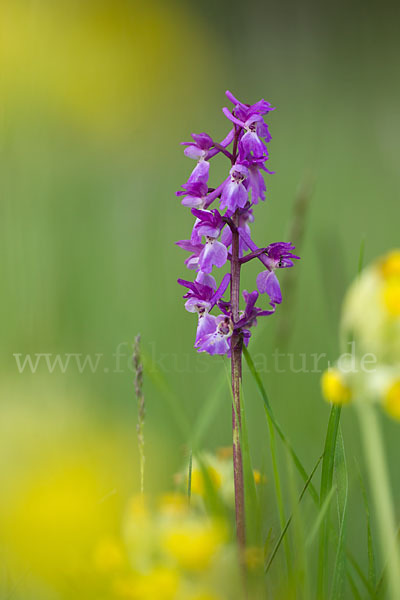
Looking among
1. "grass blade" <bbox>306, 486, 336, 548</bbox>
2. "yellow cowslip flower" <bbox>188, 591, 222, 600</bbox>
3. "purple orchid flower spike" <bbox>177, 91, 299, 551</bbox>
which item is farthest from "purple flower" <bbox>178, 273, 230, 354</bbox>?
"yellow cowslip flower" <bbox>188, 591, 222, 600</bbox>

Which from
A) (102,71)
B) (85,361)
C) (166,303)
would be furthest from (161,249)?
(102,71)

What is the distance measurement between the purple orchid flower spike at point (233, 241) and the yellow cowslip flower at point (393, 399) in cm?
29

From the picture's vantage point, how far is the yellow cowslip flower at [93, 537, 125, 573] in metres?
0.40

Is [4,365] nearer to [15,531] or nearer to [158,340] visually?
[158,340]

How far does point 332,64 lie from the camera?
2598 millimetres

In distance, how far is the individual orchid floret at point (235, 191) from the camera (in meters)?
0.70

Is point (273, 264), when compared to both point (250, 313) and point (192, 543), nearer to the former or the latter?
point (250, 313)

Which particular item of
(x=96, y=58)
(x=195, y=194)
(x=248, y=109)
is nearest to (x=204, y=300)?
(x=195, y=194)

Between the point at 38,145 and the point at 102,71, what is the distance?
584 millimetres

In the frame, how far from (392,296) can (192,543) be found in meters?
0.20

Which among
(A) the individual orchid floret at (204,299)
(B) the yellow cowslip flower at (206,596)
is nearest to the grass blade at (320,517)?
(B) the yellow cowslip flower at (206,596)

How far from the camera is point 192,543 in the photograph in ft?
1.22

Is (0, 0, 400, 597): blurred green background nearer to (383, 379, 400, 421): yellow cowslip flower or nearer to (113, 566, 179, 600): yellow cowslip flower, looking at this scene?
(113, 566, 179, 600): yellow cowslip flower

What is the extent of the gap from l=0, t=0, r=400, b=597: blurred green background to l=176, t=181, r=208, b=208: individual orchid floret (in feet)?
0.57
